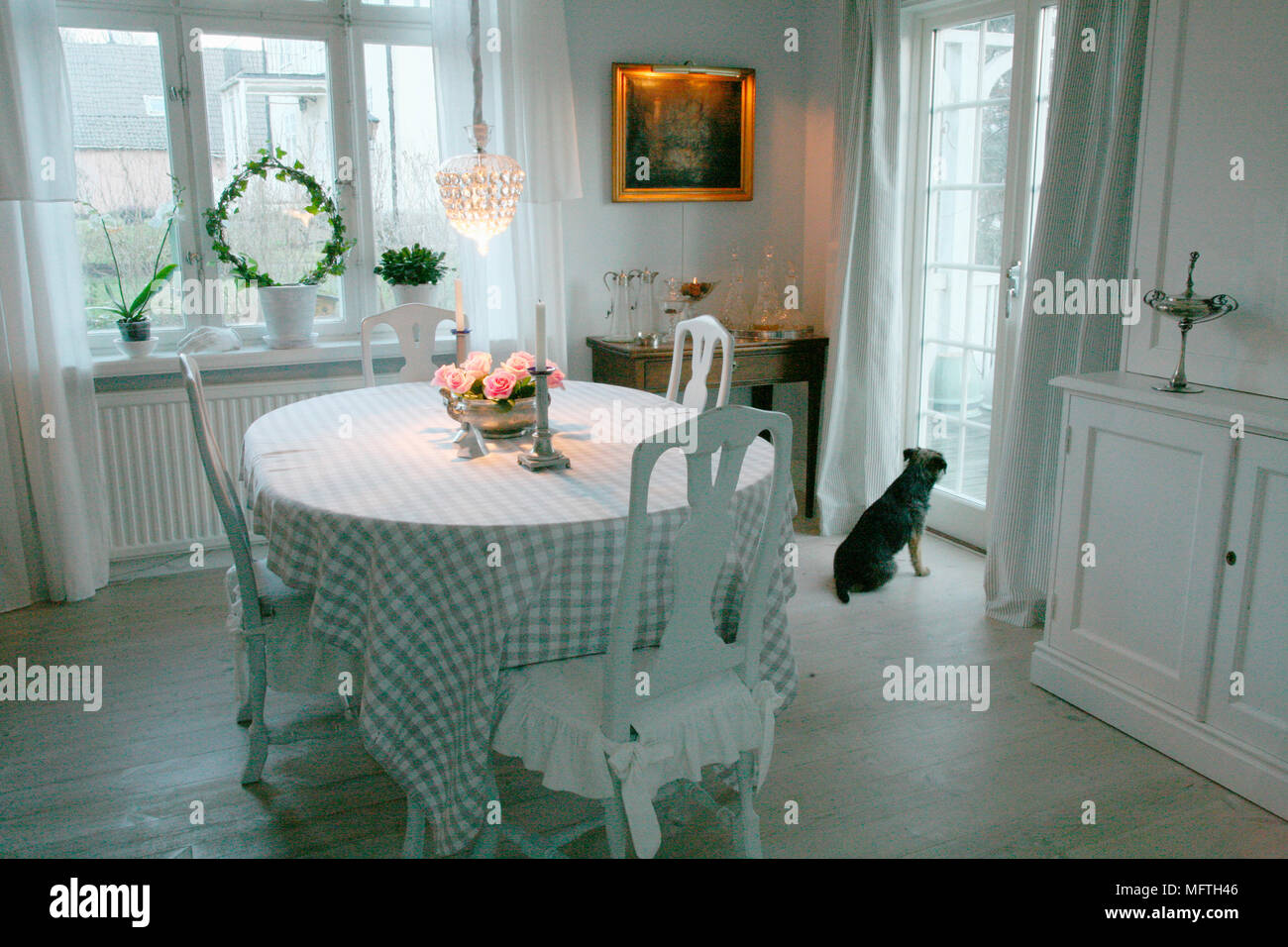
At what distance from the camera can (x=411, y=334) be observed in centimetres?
369

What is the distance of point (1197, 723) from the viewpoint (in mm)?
2619

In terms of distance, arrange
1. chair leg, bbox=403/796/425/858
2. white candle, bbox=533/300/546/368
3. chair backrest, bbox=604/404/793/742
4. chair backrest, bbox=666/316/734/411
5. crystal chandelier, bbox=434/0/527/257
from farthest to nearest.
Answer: chair backrest, bbox=666/316/734/411, crystal chandelier, bbox=434/0/527/257, white candle, bbox=533/300/546/368, chair leg, bbox=403/796/425/858, chair backrest, bbox=604/404/793/742

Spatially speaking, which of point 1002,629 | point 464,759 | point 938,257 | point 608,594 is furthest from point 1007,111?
point 464,759

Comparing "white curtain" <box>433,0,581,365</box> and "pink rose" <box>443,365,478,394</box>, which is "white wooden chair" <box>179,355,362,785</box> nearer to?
"pink rose" <box>443,365,478,394</box>

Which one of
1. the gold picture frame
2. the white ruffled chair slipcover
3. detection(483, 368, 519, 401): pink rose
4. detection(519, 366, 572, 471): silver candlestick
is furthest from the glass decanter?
the white ruffled chair slipcover

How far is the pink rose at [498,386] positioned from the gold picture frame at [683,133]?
211 cm

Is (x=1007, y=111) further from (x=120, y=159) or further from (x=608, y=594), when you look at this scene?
(x=120, y=159)

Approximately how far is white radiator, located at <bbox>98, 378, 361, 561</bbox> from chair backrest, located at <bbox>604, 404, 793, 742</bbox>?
2547 mm

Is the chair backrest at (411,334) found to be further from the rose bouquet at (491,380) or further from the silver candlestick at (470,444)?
the silver candlestick at (470,444)

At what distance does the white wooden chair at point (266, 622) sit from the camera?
8.00ft

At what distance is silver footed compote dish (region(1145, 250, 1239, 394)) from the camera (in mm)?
2611

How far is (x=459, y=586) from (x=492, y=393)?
74cm
